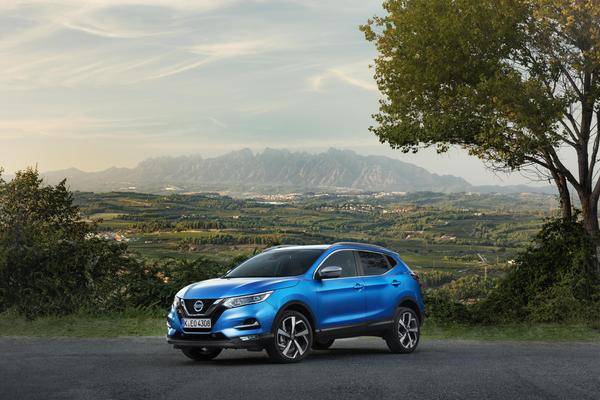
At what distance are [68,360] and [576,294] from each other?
46.1 feet

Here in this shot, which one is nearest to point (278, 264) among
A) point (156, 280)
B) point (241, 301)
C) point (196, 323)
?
point (241, 301)

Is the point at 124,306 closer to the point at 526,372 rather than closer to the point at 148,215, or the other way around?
the point at 526,372

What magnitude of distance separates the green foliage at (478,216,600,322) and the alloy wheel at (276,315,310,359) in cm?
1103

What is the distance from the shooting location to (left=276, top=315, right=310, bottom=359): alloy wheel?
12.2 metres

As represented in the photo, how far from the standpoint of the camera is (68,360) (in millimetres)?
12820

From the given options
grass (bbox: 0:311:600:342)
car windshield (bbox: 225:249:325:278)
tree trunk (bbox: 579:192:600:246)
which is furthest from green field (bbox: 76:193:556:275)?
car windshield (bbox: 225:249:325:278)

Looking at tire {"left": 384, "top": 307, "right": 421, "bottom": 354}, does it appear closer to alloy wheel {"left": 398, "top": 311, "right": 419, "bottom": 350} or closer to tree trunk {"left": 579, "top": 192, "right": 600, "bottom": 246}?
alloy wheel {"left": 398, "top": 311, "right": 419, "bottom": 350}

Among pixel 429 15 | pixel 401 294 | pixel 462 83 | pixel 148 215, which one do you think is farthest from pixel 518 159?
pixel 148 215

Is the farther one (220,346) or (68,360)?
(68,360)

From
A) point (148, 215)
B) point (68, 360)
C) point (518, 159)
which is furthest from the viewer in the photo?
point (148, 215)

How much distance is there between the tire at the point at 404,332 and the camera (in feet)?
47.3

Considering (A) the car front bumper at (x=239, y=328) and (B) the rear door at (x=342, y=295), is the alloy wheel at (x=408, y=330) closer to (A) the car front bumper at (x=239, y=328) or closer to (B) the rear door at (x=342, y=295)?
(B) the rear door at (x=342, y=295)

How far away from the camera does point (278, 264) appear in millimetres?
13227

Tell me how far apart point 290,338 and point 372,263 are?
8.81 feet
